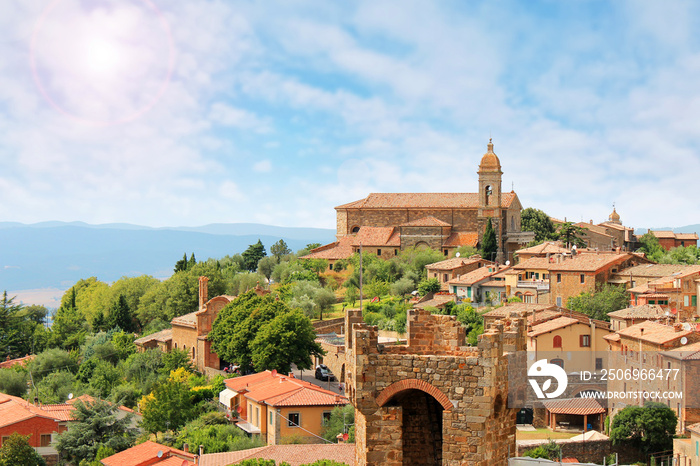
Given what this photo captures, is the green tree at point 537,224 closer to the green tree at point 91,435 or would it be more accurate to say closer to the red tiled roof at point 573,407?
the red tiled roof at point 573,407

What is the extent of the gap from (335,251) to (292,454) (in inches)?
1743

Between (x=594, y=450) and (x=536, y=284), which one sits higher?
(x=536, y=284)

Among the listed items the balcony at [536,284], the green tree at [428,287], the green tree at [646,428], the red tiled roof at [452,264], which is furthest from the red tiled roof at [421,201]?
the green tree at [646,428]

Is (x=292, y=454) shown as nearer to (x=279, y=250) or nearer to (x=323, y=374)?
(x=323, y=374)

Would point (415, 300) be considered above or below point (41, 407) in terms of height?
above

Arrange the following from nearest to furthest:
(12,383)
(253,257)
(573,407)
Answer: (573,407) → (12,383) → (253,257)

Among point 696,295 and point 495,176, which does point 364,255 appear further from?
point 696,295

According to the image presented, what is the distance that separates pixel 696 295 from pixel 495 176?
29339 millimetres

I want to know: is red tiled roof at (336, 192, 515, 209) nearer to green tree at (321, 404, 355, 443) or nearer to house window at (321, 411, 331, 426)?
house window at (321, 411, 331, 426)

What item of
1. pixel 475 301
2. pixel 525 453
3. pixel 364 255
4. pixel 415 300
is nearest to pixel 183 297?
pixel 364 255

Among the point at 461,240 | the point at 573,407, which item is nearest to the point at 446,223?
the point at 461,240

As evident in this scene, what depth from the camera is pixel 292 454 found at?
2830cm

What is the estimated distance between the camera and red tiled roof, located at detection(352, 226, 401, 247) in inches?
2859

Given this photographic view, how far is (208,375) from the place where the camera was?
49188mm
